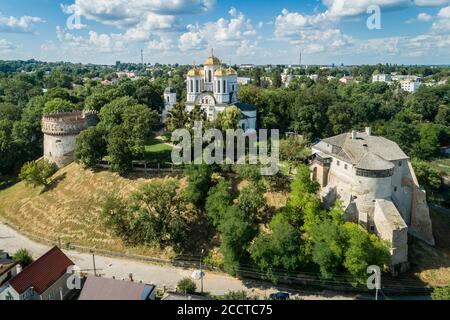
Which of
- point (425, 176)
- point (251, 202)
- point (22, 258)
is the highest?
point (251, 202)

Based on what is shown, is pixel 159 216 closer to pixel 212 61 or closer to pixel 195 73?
pixel 195 73

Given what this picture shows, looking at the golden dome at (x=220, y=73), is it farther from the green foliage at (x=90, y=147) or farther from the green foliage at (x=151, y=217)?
the green foliage at (x=151, y=217)

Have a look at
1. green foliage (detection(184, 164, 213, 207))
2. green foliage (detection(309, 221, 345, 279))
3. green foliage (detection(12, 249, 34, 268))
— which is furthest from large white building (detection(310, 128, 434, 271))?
green foliage (detection(12, 249, 34, 268))

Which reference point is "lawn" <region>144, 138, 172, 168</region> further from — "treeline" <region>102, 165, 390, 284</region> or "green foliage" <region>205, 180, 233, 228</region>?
"green foliage" <region>205, 180, 233, 228</region>

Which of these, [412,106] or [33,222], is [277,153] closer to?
[33,222]

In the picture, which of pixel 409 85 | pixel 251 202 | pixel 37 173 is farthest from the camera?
pixel 409 85

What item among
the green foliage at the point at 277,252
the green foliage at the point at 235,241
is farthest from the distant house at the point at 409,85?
the green foliage at the point at 235,241

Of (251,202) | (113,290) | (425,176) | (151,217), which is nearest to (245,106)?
(251,202)

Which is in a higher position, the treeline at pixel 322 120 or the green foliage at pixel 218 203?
the treeline at pixel 322 120

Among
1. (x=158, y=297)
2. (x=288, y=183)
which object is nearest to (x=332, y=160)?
(x=288, y=183)
